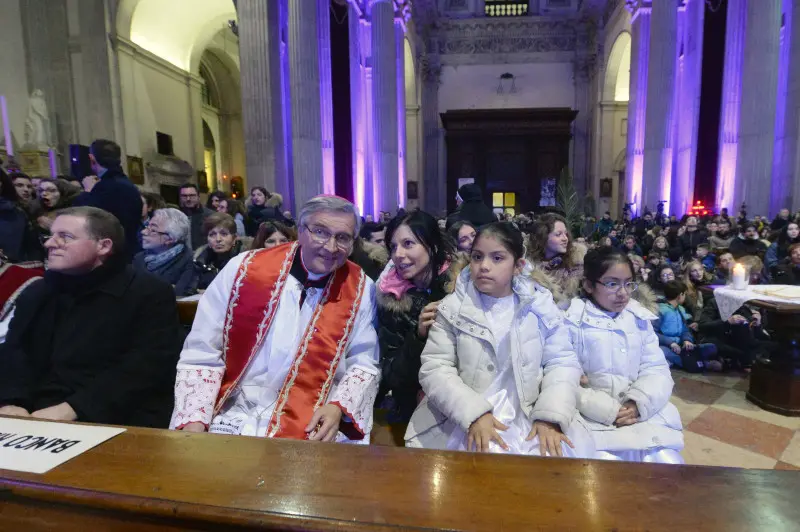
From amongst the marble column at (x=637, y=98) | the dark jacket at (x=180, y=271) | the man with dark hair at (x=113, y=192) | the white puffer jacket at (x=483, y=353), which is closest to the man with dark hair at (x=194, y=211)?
the man with dark hair at (x=113, y=192)

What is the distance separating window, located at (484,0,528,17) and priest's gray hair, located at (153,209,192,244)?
2299 cm

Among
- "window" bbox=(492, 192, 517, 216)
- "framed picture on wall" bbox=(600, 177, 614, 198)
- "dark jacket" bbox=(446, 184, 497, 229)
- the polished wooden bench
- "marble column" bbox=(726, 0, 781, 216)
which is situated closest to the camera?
the polished wooden bench

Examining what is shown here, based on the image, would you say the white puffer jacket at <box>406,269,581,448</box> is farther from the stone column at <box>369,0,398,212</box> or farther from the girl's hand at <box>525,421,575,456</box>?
the stone column at <box>369,0,398,212</box>

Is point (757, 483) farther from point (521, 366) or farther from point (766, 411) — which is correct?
point (766, 411)

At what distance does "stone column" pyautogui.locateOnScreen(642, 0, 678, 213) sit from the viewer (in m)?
13.7

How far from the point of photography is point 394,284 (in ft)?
7.66

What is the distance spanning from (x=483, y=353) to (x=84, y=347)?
1851 mm

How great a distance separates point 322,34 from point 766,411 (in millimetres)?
12868

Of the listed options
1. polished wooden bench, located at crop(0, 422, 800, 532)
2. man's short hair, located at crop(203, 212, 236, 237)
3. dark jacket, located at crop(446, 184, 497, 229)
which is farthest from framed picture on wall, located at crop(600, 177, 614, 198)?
polished wooden bench, located at crop(0, 422, 800, 532)

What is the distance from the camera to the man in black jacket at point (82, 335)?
6.70 feet

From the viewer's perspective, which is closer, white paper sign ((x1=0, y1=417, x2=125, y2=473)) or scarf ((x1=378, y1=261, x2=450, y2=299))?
white paper sign ((x1=0, y1=417, x2=125, y2=473))

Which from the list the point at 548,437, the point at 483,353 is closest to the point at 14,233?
the point at 483,353

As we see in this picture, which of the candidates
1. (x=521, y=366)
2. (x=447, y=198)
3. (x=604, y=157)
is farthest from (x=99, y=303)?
(x=604, y=157)

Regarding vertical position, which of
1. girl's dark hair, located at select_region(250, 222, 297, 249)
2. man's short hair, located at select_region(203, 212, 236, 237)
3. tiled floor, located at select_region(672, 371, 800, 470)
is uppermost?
man's short hair, located at select_region(203, 212, 236, 237)
